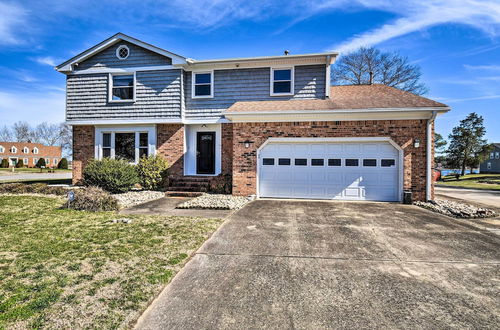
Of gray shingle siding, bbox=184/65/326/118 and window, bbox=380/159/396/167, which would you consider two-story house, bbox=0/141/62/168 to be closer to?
gray shingle siding, bbox=184/65/326/118

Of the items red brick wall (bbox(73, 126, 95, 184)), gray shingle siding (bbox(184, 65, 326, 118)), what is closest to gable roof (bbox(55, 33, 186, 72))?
gray shingle siding (bbox(184, 65, 326, 118))

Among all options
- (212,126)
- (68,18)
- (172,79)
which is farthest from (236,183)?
(68,18)

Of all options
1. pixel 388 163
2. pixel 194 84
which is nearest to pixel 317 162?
pixel 388 163

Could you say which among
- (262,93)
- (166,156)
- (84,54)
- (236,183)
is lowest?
(236,183)

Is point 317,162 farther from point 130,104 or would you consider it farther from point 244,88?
point 130,104

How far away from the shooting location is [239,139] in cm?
1049

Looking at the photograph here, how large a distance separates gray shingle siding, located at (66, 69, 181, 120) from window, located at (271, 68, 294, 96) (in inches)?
178

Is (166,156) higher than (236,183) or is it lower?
higher

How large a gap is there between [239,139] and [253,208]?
3.25m

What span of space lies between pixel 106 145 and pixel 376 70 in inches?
955

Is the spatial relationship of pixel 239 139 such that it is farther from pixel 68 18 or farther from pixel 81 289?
pixel 68 18

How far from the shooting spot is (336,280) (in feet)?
12.0

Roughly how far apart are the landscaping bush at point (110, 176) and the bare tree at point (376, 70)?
22067 mm

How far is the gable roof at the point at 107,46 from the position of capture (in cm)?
1220
